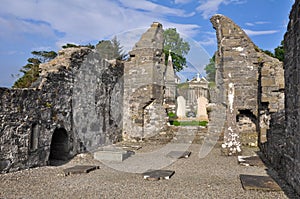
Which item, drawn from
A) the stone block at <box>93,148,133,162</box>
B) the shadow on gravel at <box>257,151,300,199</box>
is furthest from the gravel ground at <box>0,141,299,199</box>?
the stone block at <box>93,148,133,162</box>

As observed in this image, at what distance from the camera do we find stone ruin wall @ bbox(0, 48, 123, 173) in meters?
5.74

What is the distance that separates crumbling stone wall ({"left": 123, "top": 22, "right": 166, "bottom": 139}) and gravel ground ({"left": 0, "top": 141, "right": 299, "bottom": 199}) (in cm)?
496

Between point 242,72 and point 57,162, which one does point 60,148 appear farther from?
point 242,72

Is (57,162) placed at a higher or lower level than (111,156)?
lower

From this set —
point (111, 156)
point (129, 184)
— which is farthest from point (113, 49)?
point (129, 184)

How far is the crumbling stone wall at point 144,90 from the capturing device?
38.2 feet

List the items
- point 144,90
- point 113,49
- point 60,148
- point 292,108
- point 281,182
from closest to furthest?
point 292,108
point 281,182
point 60,148
point 144,90
point 113,49

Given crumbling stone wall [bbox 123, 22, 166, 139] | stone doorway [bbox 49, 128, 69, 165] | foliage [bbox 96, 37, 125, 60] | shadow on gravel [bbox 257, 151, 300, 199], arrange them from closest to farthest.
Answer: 1. shadow on gravel [bbox 257, 151, 300, 199]
2. stone doorway [bbox 49, 128, 69, 165]
3. crumbling stone wall [bbox 123, 22, 166, 139]
4. foliage [bbox 96, 37, 125, 60]

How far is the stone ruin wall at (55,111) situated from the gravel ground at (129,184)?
507 millimetres

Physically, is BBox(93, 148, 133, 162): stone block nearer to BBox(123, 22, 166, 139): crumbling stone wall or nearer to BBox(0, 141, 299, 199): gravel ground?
BBox(0, 141, 299, 199): gravel ground

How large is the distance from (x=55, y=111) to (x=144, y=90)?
501 centimetres

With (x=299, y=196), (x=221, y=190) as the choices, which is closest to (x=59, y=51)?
(x=221, y=190)

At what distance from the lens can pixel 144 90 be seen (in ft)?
38.5

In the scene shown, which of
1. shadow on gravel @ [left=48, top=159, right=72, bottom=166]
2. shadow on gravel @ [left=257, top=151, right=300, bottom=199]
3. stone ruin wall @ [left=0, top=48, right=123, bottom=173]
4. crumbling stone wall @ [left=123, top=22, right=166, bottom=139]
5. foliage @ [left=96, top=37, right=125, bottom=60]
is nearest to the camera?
shadow on gravel @ [left=257, top=151, right=300, bottom=199]
